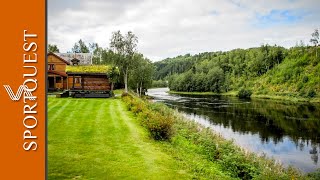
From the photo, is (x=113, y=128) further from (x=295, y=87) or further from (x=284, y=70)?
(x=284, y=70)

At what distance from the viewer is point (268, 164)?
2078 centimetres

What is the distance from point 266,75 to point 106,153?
124 metres

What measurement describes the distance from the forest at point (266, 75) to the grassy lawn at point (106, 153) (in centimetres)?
7936

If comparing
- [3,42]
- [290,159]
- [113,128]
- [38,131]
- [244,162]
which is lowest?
[290,159]

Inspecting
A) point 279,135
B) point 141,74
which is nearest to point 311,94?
point 141,74

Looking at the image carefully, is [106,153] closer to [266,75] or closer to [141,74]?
[141,74]

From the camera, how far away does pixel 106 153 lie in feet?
54.6

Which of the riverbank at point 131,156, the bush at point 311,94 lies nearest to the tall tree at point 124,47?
the riverbank at point 131,156

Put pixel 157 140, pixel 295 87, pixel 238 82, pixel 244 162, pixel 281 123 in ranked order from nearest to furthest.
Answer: pixel 244 162
pixel 157 140
pixel 281 123
pixel 295 87
pixel 238 82

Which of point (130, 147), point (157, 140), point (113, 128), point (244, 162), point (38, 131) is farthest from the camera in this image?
point (113, 128)

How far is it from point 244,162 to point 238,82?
127 metres

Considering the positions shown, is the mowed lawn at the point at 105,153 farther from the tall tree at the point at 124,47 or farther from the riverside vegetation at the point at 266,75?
the riverside vegetation at the point at 266,75

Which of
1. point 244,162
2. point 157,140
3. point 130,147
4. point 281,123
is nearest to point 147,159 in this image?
point 130,147

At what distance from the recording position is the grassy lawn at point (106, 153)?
13720mm
